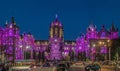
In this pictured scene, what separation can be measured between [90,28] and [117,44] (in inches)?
1786

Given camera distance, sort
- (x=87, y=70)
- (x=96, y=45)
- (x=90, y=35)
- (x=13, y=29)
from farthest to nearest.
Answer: (x=90, y=35) → (x=96, y=45) → (x=13, y=29) → (x=87, y=70)

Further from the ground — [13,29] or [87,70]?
[13,29]

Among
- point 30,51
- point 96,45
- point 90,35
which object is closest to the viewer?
point 96,45

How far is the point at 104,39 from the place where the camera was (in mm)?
171250

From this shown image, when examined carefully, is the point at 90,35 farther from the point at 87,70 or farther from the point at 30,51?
the point at 87,70

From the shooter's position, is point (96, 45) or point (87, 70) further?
point (96, 45)

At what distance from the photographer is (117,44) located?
140 m

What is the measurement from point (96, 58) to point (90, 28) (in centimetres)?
3187

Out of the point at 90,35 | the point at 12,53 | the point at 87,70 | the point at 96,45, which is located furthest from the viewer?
the point at 90,35

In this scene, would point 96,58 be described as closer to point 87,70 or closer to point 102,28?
point 102,28

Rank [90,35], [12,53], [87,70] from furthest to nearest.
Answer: [90,35] → [12,53] → [87,70]

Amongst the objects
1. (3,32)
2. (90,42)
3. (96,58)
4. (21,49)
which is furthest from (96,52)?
(3,32)

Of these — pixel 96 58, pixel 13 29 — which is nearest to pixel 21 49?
pixel 13 29

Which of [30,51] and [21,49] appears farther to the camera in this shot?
[30,51]
